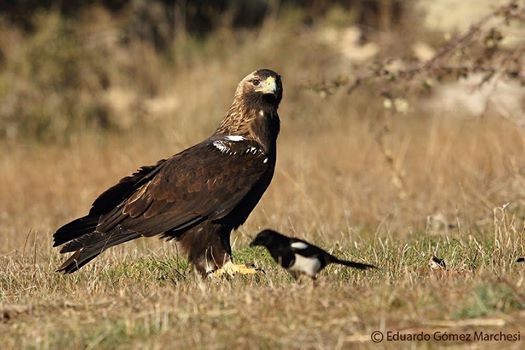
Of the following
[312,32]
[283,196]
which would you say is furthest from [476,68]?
[312,32]

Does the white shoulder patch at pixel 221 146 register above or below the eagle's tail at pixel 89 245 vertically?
above

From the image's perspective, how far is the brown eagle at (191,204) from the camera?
656 cm

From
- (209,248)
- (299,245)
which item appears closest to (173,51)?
(209,248)

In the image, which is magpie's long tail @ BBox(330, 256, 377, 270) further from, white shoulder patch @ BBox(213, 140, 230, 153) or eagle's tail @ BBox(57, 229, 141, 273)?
eagle's tail @ BBox(57, 229, 141, 273)

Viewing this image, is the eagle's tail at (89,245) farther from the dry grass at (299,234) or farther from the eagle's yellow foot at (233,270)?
the eagle's yellow foot at (233,270)

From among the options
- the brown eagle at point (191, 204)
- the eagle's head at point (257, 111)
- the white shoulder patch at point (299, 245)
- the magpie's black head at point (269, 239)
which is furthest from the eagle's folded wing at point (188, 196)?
the white shoulder patch at point (299, 245)

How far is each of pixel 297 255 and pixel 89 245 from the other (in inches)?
65.2

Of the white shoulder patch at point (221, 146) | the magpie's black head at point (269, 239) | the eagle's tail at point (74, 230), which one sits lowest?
the magpie's black head at point (269, 239)

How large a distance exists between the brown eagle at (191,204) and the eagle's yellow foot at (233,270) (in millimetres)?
29

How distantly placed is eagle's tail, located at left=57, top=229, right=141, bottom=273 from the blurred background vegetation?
26.3ft

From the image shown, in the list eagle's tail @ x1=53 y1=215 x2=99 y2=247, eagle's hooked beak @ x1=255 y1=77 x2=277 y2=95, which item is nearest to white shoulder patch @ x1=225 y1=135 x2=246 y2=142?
eagle's hooked beak @ x1=255 y1=77 x2=277 y2=95

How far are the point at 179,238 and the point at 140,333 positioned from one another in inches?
85.9

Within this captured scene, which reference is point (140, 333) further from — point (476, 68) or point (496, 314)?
point (476, 68)

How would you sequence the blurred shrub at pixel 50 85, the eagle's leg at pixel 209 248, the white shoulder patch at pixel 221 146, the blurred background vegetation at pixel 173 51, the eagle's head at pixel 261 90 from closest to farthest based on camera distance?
1. the eagle's leg at pixel 209 248
2. the white shoulder patch at pixel 221 146
3. the eagle's head at pixel 261 90
4. the blurred shrub at pixel 50 85
5. the blurred background vegetation at pixel 173 51
